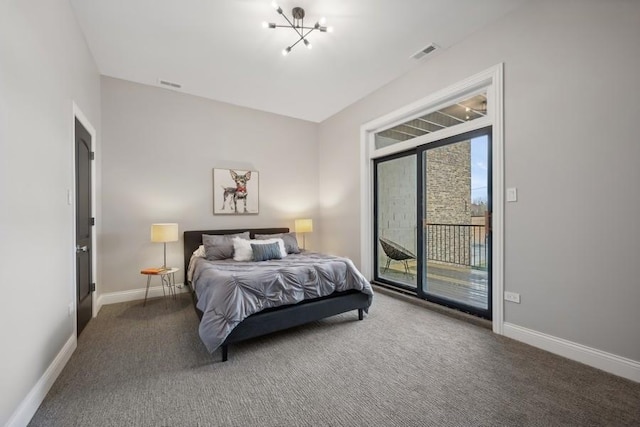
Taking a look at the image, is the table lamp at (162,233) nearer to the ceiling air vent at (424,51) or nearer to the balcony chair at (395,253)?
the balcony chair at (395,253)

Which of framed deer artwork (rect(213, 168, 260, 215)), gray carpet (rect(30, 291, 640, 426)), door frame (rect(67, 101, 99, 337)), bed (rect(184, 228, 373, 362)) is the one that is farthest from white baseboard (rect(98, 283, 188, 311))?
framed deer artwork (rect(213, 168, 260, 215))

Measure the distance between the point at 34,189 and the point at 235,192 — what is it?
2.96m

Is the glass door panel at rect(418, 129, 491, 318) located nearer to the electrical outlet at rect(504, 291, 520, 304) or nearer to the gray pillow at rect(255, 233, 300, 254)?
the electrical outlet at rect(504, 291, 520, 304)

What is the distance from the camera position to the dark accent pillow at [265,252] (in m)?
3.67

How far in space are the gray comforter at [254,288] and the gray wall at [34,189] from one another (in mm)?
1015

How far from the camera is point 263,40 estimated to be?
2967 mm

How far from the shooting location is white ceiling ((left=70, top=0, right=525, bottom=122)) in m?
2.52

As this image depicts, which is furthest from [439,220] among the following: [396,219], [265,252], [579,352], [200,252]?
[200,252]

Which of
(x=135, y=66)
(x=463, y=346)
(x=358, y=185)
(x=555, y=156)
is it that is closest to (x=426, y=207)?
(x=358, y=185)

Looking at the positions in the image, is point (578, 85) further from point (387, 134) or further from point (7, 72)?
point (7, 72)

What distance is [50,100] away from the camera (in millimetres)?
1988

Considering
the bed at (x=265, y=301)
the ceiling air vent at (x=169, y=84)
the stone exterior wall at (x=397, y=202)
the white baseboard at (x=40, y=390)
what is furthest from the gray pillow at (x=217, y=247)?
the stone exterior wall at (x=397, y=202)

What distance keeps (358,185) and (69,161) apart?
11.8 ft

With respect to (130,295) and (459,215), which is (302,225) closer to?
(459,215)
